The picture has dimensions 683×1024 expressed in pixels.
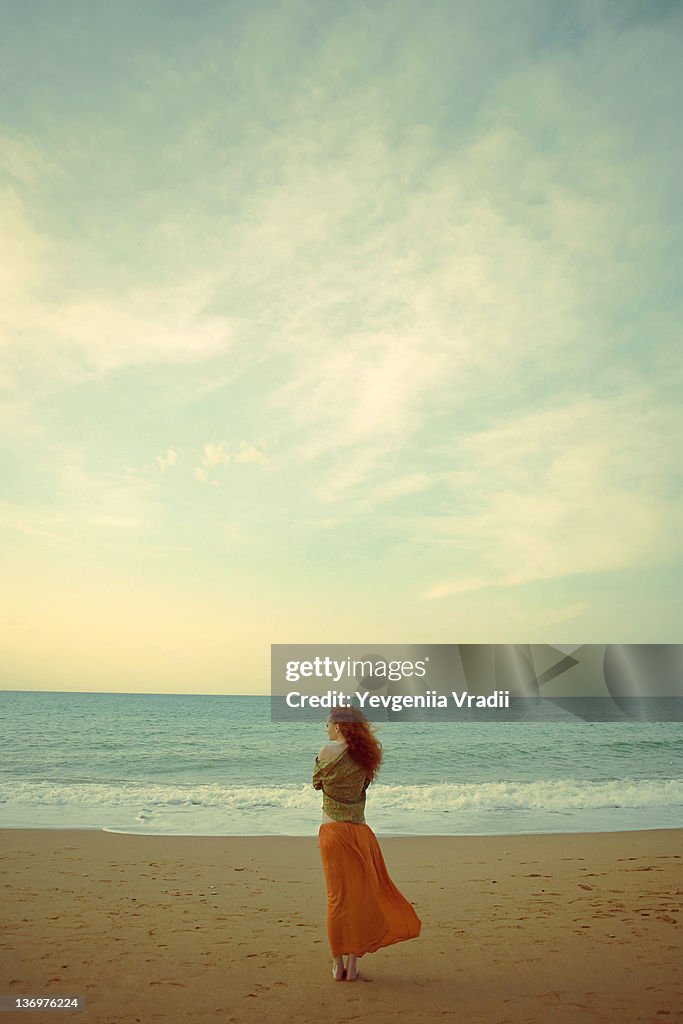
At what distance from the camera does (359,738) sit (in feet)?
18.5

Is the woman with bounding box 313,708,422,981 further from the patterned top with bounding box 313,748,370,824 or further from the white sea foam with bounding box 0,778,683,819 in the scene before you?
the white sea foam with bounding box 0,778,683,819

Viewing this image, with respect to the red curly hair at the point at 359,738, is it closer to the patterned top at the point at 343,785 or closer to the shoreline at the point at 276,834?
the patterned top at the point at 343,785

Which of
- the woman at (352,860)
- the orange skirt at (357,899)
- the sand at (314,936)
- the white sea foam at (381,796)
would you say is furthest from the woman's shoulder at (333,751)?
the white sea foam at (381,796)

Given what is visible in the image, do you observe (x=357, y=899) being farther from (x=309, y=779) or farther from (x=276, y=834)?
(x=309, y=779)

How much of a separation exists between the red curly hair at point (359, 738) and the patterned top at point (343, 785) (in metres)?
0.05

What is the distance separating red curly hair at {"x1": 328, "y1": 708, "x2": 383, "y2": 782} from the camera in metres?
5.62

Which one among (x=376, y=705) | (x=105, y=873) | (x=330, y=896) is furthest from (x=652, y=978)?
(x=376, y=705)

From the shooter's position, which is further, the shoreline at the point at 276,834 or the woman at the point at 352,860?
the shoreline at the point at 276,834

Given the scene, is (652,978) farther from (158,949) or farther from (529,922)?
(158,949)

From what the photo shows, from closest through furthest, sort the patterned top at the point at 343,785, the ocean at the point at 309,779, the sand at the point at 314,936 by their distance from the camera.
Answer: the sand at the point at 314,936 → the patterned top at the point at 343,785 → the ocean at the point at 309,779

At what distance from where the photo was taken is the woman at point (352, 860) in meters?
5.41

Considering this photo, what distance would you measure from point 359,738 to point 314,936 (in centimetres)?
259

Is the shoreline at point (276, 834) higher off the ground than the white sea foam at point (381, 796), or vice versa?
the shoreline at point (276, 834)

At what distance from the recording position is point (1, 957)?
20.0ft
